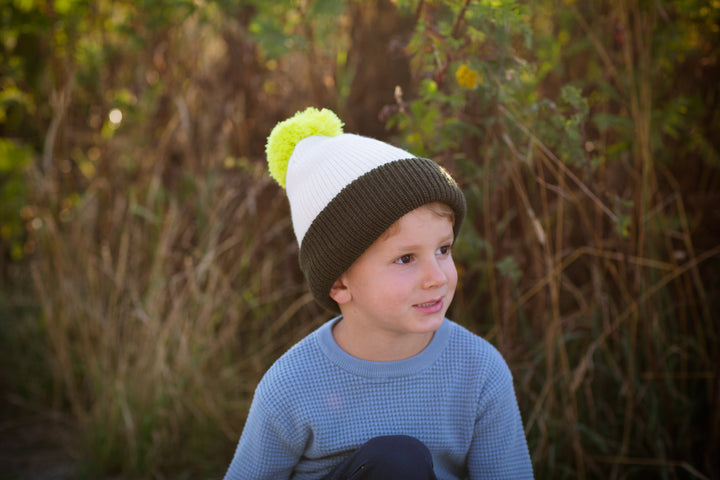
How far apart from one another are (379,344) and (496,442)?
0.42 m

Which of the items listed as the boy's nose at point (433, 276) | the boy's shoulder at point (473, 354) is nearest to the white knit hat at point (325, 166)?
the boy's nose at point (433, 276)

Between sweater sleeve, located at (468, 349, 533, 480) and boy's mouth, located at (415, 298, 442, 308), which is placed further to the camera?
sweater sleeve, located at (468, 349, 533, 480)

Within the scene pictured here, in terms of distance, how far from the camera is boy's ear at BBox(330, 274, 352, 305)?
1.66 m

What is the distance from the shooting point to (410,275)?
1515mm

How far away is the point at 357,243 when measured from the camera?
1519 millimetres

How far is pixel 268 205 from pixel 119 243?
85 centimetres

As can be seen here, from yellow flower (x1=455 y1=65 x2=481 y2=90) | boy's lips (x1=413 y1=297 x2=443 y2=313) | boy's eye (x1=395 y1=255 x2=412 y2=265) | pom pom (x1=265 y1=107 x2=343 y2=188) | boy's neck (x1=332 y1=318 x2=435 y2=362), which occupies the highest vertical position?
yellow flower (x1=455 y1=65 x2=481 y2=90)

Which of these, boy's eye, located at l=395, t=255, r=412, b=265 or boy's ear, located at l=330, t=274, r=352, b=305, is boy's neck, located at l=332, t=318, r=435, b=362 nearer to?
boy's ear, located at l=330, t=274, r=352, b=305

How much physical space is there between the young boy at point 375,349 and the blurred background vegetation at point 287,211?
0.52 meters

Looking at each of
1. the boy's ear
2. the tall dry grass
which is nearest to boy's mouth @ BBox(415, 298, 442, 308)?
the boy's ear

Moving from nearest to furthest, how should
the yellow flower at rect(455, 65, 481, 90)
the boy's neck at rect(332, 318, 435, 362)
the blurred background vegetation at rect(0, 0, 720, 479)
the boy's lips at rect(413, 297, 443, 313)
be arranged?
the boy's lips at rect(413, 297, 443, 313), the boy's neck at rect(332, 318, 435, 362), the yellow flower at rect(455, 65, 481, 90), the blurred background vegetation at rect(0, 0, 720, 479)

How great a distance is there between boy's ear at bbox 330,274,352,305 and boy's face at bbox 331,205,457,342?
0.09 m

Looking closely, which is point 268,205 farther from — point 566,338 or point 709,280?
point 709,280

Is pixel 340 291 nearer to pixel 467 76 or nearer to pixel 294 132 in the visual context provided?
pixel 294 132
